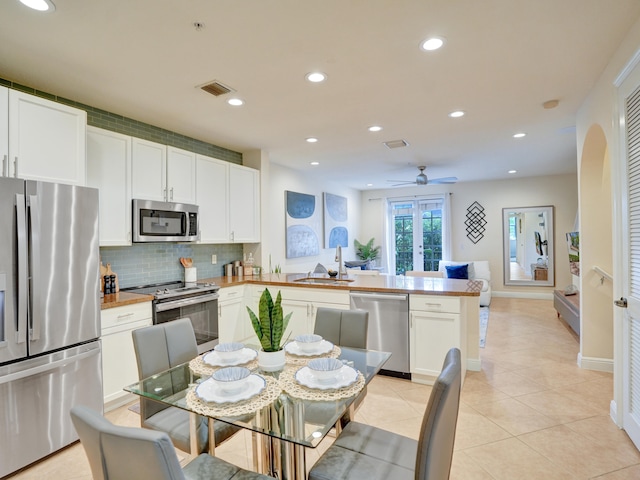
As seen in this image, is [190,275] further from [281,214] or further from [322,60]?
[322,60]

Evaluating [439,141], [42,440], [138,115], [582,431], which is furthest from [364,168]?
[42,440]

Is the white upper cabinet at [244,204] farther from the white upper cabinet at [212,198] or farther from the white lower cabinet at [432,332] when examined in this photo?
the white lower cabinet at [432,332]

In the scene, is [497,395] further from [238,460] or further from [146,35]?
[146,35]

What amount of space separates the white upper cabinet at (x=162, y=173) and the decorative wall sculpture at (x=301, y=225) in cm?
217

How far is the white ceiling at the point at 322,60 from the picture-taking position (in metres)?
1.87

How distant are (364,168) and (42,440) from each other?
17.3 feet

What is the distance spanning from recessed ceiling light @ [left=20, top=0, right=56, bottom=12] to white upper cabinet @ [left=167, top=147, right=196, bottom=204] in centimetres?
174

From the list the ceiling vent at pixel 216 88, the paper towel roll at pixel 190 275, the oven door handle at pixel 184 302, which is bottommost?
the oven door handle at pixel 184 302

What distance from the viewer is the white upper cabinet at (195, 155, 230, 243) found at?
12.8 ft

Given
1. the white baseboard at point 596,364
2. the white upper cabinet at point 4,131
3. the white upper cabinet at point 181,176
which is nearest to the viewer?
the white upper cabinet at point 4,131

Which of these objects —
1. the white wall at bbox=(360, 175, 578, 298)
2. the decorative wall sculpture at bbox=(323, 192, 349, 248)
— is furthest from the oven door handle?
the white wall at bbox=(360, 175, 578, 298)

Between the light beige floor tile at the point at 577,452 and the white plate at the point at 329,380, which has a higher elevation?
the white plate at the point at 329,380

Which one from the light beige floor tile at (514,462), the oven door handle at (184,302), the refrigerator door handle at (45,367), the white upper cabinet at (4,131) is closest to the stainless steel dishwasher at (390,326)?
the light beige floor tile at (514,462)

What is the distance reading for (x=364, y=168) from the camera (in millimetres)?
6047
